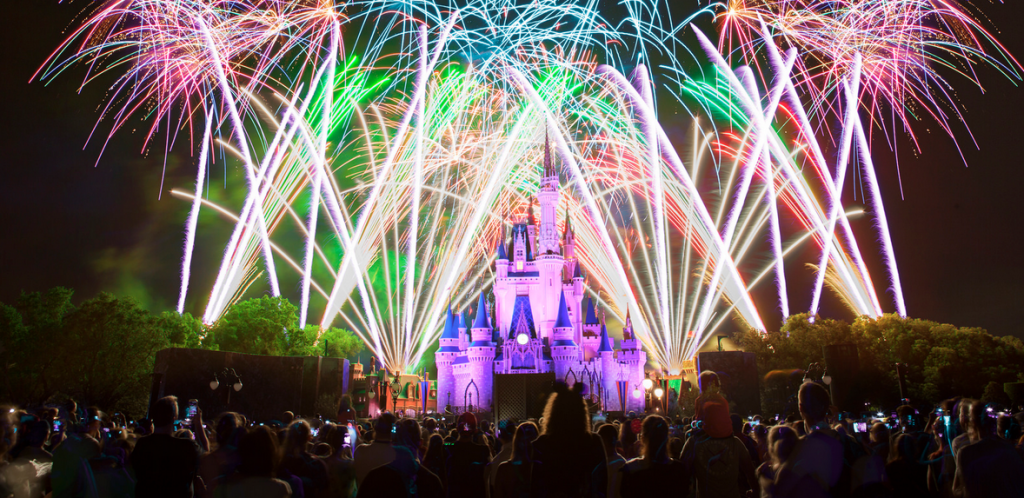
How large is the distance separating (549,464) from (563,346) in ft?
231

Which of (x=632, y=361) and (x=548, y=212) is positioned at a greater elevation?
(x=548, y=212)

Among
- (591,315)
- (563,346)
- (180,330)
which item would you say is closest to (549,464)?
(180,330)

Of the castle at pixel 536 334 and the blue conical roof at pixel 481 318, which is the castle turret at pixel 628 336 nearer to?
the castle at pixel 536 334

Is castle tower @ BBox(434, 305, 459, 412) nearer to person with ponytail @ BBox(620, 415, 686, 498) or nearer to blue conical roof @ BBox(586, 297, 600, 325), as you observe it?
blue conical roof @ BBox(586, 297, 600, 325)

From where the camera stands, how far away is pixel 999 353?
178 ft

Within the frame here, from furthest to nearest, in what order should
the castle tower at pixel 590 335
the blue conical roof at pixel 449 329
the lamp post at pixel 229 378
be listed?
the castle tower at pixel 590 335
the blue conical roof at pixel 449 329
the lamp post at pixel 229 378

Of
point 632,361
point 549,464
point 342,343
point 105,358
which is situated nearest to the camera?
point 549,464

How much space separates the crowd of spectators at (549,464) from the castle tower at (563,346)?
66.8m

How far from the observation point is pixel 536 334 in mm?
76812

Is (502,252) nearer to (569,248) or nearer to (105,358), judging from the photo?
(569,248)

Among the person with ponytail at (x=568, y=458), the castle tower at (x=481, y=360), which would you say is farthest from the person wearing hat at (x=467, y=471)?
the castle tower at (x=481, y=360)

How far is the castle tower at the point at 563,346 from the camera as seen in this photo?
2958 inches

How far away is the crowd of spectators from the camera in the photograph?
6055 millimetres

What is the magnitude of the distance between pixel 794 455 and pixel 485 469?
4.09 meters
